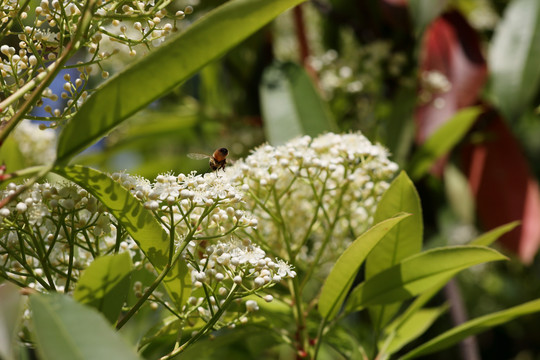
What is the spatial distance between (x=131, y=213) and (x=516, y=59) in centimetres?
140

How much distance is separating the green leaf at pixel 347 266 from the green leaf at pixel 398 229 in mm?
100

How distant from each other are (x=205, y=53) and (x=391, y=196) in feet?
1.38

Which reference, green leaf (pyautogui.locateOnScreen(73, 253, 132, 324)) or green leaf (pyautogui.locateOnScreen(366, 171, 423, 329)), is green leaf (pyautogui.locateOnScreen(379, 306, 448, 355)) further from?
green leaf (pyautogui.locateOnScreen(73, 253, 132, 324))

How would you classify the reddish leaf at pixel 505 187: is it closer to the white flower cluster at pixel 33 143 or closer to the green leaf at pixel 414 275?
the green leaf at pixel 414 275

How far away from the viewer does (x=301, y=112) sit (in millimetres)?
1549

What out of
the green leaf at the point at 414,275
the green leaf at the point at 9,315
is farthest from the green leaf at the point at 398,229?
the green leaf at the point at 9,315

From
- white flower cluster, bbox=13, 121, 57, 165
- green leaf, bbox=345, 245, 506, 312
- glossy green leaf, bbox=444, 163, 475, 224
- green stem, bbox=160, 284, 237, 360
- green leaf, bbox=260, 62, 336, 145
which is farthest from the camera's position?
glossy green leaf, bbox=444, 163, 475, 224

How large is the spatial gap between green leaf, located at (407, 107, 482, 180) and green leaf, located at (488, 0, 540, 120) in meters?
0.13

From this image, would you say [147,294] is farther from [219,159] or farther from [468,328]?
[468,328]

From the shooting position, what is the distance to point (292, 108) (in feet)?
5.15

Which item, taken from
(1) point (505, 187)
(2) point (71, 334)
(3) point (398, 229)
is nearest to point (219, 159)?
(3) point (398, 229)

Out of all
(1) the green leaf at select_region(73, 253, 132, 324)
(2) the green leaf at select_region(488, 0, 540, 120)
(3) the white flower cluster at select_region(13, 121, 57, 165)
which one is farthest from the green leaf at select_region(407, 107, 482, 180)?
(1) the green leaf at select_region(73, 253, 132, 324)

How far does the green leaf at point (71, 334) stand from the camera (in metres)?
0.54

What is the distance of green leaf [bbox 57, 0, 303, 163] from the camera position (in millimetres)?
706
